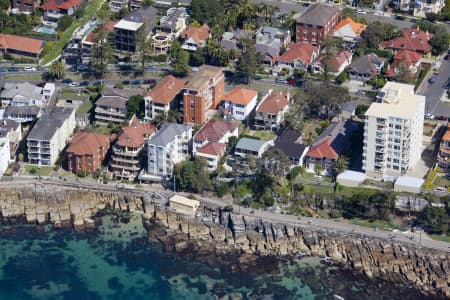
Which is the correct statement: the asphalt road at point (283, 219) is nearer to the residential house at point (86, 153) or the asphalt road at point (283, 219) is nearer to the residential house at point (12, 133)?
the residential house at point (86, 153)

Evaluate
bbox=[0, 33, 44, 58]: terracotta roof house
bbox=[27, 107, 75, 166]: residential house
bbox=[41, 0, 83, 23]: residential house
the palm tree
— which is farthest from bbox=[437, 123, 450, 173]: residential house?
bbox=[41, 0, 83, 23]: residential house

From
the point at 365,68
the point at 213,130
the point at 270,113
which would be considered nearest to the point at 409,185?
the point at 270,113

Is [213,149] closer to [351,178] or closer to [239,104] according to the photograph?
[239,104]

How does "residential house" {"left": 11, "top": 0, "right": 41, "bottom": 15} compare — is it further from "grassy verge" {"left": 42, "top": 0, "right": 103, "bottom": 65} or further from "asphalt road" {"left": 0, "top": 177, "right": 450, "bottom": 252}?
"asphalt road" {"left": 0, "top": 177, "right": 450, "bottom": 252}

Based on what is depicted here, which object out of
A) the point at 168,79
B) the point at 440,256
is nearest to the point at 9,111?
the point at 168,79

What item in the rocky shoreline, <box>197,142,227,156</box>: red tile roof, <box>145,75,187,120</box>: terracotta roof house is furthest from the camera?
<box>145,75,187,120</box>: terracotta roof house

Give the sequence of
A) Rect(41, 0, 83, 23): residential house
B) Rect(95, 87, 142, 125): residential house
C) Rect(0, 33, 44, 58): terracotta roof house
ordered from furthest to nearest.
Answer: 1. Rect(41, 0, 83, 23): residential house
2. Rect(0, 33, 44, 58): terracotta roof house
3. Rect(95, 87, 142, 125): residential house
